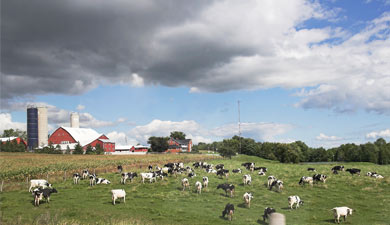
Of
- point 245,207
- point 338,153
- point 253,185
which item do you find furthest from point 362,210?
point 338,153

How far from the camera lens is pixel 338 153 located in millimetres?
125375

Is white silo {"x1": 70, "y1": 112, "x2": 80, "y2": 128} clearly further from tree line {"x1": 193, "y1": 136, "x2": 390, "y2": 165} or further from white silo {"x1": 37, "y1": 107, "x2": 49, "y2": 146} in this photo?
tree line {"x1": 193, "y1": 136, "x2": 390, "y2": 165}

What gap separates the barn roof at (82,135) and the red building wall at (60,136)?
1.39 meters

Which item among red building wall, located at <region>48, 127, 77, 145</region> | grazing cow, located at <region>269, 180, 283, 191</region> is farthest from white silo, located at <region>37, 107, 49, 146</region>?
grazing cow, located at <region>269, 180, 283, 191</region>

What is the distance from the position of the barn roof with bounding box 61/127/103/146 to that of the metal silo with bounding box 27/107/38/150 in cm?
1871

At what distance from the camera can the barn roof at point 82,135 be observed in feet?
404

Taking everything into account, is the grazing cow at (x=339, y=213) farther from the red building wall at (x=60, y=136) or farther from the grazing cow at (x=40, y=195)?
the red building wall at (x=60, y=136)

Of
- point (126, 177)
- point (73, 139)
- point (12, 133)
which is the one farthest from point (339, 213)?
point (12, 133)

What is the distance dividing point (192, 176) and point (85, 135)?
355 feet

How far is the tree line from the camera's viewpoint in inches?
3994

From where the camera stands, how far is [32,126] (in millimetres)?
133000

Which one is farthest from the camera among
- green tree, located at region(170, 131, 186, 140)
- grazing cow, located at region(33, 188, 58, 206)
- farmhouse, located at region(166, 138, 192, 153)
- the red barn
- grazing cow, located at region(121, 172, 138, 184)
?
green tree, located at region(170, 131, 186, 140)

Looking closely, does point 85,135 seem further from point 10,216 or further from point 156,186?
point 10,216

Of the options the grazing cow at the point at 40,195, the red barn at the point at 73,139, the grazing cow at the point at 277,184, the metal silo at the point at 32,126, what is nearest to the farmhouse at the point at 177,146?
the red barn at the point at 73,139
